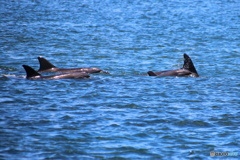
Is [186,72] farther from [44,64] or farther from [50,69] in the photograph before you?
[44,64]

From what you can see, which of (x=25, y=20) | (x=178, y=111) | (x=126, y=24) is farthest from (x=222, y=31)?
(x=178, y=111)

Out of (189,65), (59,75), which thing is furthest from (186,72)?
(59,75)

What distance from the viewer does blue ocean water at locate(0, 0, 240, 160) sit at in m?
12.5

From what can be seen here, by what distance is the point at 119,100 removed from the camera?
674 inches

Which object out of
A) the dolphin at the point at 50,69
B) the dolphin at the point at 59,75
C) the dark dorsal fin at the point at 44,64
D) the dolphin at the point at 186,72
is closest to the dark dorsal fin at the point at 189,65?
the dolphin at the point at 186,72

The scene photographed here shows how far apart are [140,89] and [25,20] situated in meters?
30.1

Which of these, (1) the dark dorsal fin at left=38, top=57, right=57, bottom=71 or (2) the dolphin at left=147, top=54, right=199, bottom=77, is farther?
(1) the dark dorsal fin at left=38, top=57, right=57, bottom=71

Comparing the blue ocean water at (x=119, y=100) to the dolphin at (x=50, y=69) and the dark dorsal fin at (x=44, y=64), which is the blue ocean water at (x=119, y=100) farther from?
the dark dorsal fin at (x=44, y=64)

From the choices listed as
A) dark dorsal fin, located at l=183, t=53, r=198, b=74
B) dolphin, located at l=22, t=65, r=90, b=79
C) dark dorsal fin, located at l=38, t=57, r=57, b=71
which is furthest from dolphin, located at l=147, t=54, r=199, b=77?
dark dorsal fin, located at l=38, t=57, r=57, b=71

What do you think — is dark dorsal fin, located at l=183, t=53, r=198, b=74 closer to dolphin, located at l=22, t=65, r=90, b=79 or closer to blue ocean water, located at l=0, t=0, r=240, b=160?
blue ocean water, located at l=0, t=0, r=240, b=160

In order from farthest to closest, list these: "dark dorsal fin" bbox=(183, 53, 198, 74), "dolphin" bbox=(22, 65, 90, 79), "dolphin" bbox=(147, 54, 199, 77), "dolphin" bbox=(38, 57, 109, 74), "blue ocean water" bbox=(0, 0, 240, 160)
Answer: "dolphin" bbox=(38, 57, 109, 74), "dark dorsal fin" bbox=(183, 53, 198, 74), "dolphin" bbox=(147, 54, 199, 77), "dolphin" bbox=(22, 65, 90, 79), "blue ocean water" bbox=(0, 0, 240, 160)

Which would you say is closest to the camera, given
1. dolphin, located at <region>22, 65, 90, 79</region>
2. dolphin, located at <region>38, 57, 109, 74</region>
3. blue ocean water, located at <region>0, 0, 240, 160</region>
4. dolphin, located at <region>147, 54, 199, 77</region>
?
blue ocean water, located at <region>0, 0, 240, 160</region>

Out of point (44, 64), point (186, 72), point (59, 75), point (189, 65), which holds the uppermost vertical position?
point (44, 64)

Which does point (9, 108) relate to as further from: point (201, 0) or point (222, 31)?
point (201, 0)
